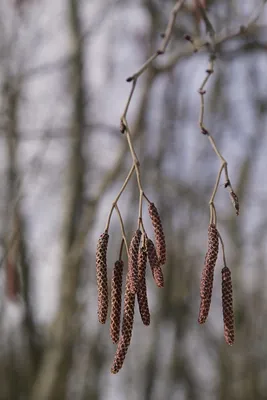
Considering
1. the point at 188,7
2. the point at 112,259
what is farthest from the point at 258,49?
the point at 112,259

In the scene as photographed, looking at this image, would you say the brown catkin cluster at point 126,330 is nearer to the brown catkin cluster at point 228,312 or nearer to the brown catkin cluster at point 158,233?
the brown catkin cluster at point 158,233

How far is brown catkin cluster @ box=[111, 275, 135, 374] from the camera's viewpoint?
1359mm

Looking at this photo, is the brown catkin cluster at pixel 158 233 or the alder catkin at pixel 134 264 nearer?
the alder catkin at pixel 134 264

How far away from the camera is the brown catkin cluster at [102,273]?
54.6 inches

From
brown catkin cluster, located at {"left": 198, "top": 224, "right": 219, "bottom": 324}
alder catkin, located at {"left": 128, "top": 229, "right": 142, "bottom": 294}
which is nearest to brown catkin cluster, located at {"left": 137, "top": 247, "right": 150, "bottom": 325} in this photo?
alder catkin, located at {"left": 128, "top": 229, "right": 142, "bottom": 294}

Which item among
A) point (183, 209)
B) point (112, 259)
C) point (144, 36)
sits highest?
point (144, 36)

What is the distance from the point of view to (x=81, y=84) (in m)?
5.94

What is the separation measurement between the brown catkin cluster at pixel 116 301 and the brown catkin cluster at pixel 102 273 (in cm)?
3

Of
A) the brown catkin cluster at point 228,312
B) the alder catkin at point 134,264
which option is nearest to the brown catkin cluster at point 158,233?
the alder catkin at point 134,264

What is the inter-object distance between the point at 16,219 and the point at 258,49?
1804 millimetres

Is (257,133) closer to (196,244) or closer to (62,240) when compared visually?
(196,244)

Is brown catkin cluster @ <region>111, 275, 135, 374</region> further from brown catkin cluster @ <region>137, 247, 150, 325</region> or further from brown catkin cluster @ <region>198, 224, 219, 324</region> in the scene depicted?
brown catkin cluster @ <region>198, 224, 219, 324</region>

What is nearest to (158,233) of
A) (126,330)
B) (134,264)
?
(134,264)

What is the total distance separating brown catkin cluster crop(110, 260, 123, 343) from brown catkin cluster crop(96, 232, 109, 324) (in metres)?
0.03
